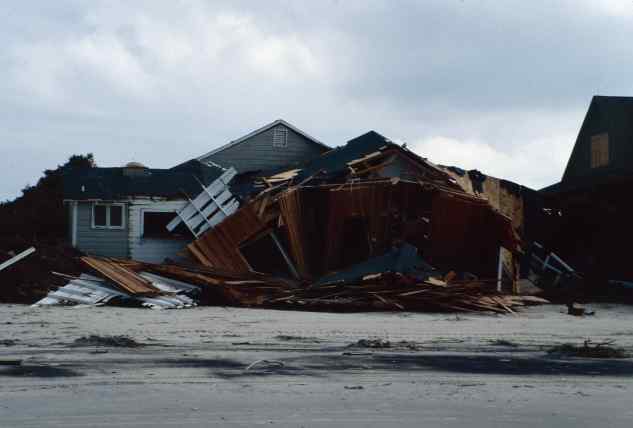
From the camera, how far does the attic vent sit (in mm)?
32875

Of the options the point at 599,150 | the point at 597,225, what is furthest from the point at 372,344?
the point at 599,150

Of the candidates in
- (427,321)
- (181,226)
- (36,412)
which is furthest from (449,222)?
(36,412)

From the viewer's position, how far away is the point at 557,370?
9.52 m

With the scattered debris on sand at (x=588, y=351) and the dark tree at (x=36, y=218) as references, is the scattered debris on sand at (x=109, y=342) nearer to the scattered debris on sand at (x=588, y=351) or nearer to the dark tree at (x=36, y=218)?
the scattered debris on sand at (x=588, y=351)

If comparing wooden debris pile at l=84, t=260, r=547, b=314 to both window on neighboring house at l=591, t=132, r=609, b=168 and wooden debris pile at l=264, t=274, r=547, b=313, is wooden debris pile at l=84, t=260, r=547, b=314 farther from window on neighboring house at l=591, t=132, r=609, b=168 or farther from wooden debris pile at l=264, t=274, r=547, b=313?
window on neighboring house at l=591, t=132, r=609, b=168

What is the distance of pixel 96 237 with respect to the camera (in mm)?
25188

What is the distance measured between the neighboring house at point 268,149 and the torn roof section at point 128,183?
6.70 metres

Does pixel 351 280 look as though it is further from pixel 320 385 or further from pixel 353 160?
Result: pixel 320 385

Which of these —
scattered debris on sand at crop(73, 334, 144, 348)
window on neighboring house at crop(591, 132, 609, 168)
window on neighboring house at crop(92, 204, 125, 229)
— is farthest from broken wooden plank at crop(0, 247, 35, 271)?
window on neighboring house at crop(591, 132, 609, 168)

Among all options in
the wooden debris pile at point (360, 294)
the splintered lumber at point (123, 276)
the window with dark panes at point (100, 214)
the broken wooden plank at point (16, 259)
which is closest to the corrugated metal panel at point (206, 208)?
the window with dark panes at point (100, 214)

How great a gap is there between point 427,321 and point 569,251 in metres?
13.0

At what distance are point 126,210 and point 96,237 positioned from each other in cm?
126

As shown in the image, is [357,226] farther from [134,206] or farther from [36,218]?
[36,218]

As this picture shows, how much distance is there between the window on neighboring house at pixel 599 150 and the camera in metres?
32.5
